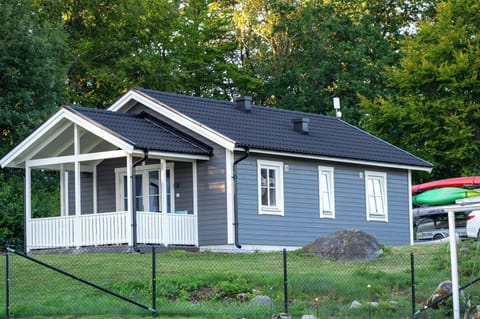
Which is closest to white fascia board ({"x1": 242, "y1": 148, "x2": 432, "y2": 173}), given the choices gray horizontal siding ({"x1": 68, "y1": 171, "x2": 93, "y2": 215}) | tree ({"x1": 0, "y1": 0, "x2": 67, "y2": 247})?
gray horizontal siding ({"x1": 68, "y1": 171, "x2": 93, "y2": 215})

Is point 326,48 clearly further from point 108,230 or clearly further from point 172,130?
point 108,230

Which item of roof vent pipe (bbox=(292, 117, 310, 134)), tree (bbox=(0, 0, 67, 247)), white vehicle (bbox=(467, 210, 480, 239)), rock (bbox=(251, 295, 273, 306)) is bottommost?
rock (bbox=(251, 295, 273, 306))

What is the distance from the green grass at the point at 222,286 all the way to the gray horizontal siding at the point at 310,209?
14.1ft

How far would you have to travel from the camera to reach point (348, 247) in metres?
29.3

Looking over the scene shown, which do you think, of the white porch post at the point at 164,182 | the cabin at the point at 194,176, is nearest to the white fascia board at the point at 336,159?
the cabin at the point at 194,176

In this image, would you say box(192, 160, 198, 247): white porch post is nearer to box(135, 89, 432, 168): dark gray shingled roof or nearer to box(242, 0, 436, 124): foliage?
box(135, 89, 432, 168): dark gray shingled roof

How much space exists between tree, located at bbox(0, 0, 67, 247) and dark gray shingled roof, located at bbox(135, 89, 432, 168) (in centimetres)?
1100

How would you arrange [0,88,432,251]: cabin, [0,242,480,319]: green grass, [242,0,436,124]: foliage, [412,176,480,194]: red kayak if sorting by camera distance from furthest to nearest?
[242,0,436,124]: foliage < [412,176,480,194]: red kayak < [0,88,432,251]: cabin < [0,242,480,319]: green grass

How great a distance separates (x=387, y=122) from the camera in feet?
163

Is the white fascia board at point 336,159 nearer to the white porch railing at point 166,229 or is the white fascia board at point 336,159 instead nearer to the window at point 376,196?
the window at point 376,196

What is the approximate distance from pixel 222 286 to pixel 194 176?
10.2m

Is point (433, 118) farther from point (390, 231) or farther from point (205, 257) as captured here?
point (205, 257)

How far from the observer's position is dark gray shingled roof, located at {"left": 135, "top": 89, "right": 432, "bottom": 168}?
3328cm

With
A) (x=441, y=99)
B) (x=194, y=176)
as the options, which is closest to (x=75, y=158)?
(x=194, y=176)
